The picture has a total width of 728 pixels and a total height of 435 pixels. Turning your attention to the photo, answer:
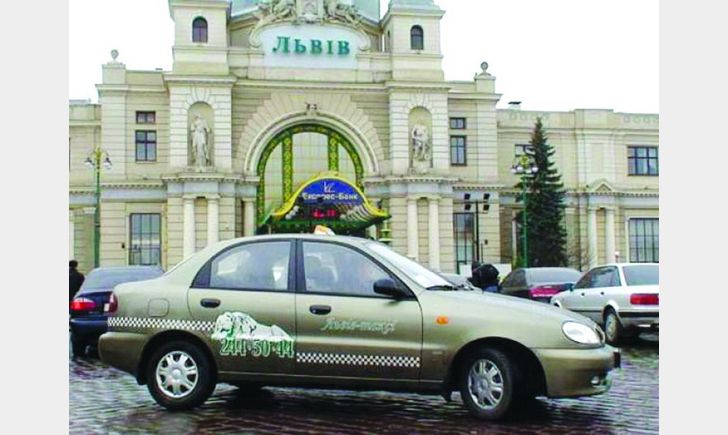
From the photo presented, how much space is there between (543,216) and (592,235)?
4.27 m

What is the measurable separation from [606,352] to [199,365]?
12.9 feet

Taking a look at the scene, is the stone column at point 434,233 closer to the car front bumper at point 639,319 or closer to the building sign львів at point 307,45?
the building sign львів at point 307,45

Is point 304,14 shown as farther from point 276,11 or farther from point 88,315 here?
point 88,315

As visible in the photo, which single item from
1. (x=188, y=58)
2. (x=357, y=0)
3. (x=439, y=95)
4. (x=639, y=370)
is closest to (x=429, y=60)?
(x=439, y=95)

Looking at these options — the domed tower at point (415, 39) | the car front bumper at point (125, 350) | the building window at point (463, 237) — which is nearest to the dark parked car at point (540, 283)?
the car front bumper at point (125, 350)

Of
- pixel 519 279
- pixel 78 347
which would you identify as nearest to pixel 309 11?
pixel 519 279

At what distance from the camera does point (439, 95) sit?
4569 cm

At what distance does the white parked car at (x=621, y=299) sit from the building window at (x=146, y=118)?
31955mm

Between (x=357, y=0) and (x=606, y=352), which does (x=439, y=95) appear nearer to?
(x=357, y=0)

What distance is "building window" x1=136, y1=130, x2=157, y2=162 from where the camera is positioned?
4559 centimetres

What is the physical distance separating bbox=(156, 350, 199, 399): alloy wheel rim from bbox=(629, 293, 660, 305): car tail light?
9920 millimetres

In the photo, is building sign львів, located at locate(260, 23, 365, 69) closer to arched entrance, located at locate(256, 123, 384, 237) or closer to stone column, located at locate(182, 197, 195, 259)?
arched entrance, located at locate(256, 123, 384, 237)

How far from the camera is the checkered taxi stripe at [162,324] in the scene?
29.1ft

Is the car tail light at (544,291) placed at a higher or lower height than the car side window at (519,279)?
lower
